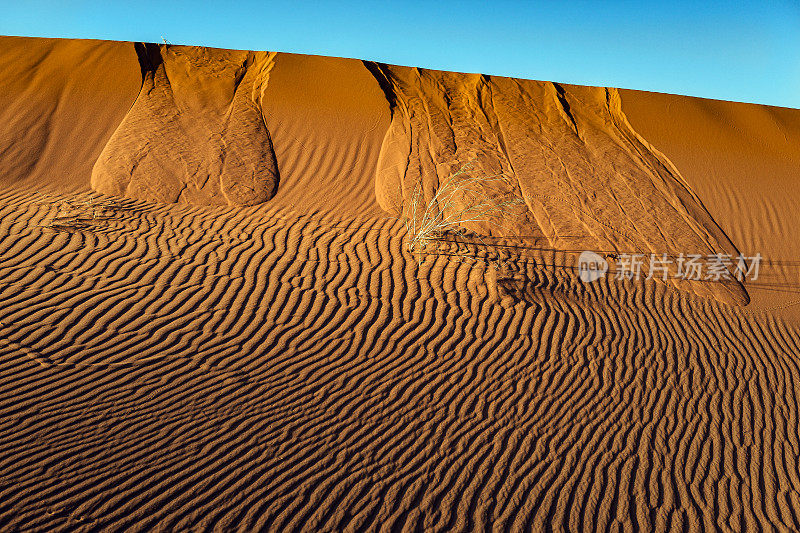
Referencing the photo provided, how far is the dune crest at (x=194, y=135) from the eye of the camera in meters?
8.33

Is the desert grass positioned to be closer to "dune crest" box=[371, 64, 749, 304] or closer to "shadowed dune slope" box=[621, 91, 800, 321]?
"dune crest" box=[371, 64, 749, 304]

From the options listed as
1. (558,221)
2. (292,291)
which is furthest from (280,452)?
(558,221)

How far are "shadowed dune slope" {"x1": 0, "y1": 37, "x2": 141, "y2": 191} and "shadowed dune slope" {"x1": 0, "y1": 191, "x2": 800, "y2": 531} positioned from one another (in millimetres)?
2190

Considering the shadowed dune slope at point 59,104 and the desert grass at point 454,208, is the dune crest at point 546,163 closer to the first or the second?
the desert grass at point 454,208

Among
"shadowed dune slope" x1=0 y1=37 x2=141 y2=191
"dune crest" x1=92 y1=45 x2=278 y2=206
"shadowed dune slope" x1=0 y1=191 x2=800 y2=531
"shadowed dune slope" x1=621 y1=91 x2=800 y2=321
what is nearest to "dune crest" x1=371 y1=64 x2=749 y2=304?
"shadowed dune slope" x1=621 y1=91 x2=800 y2=321

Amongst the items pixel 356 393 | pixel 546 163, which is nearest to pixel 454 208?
pixel 546 163

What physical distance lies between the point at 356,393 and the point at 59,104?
1019 cm

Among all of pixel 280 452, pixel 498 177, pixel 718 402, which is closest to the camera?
pixel 280 452

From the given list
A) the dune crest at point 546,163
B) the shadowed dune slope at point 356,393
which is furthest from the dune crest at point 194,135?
the dune crest at point 546,163

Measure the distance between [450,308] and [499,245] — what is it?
6.78 ft

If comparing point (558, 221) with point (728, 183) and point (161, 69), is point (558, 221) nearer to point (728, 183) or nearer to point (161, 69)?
point (728, 183)

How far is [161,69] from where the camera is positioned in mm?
11523

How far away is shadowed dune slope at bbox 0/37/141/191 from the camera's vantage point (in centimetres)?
871

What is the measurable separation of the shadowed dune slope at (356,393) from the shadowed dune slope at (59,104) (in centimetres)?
219
